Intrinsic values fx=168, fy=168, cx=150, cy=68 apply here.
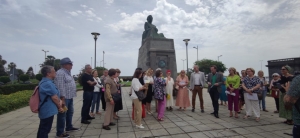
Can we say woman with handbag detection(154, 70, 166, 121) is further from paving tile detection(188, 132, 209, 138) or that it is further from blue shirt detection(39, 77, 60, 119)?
blue shirt detection(39, 77, 60, 119)

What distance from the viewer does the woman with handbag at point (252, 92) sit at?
535 centimetres

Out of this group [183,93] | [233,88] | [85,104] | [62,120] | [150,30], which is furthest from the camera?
[150,30]

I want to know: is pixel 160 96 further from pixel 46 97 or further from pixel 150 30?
pixel 150 30

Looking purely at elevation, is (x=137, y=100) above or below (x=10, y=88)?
above

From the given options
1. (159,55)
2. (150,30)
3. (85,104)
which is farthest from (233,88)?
(150,30)

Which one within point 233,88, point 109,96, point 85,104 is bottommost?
point 85,104

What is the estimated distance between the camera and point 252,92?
5398 mm

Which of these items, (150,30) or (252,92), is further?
(150,30)

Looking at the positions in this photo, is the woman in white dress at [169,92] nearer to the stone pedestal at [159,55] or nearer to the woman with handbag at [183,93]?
the woman with handbag at [183,93]

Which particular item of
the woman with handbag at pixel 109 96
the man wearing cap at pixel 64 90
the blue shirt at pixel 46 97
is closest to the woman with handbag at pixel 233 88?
the woman with handbag at pixel 109 96

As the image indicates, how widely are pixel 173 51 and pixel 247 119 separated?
6.82m

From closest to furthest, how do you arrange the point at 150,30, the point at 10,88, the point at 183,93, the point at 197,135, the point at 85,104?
the point at 197,135
the point at 85,104
the point at 183,93
the point at 150,30
the point at 10,88

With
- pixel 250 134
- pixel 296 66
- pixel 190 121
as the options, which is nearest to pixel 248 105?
pixel 250 134

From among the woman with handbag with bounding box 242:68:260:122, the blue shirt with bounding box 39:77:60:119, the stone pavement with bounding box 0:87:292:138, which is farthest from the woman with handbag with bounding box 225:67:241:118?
the blue shirt with bounding box 39:77:60:119
